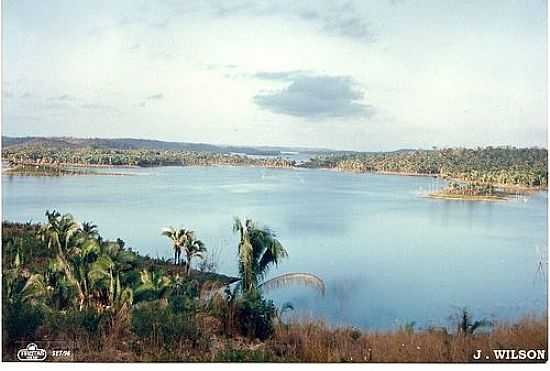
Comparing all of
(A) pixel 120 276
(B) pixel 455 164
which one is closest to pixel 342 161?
(B) pixel 455 164

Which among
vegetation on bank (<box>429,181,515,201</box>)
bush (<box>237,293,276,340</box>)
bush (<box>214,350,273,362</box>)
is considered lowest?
bush (<box>214,350,273,362</box>)

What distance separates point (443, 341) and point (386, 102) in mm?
1164

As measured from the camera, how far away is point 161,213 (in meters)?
3.02

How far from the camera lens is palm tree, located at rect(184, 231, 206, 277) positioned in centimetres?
299

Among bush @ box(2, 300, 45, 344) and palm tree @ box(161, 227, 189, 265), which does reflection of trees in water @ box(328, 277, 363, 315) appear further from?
bush @ box(2, 300, 45, 344)

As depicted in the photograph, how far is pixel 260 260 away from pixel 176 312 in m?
0.47

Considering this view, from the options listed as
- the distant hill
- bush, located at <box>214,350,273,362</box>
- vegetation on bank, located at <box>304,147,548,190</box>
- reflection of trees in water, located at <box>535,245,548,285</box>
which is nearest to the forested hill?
the distant hill

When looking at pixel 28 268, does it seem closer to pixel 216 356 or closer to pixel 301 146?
pixel 216 356

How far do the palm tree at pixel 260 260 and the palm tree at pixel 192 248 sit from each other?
18cm

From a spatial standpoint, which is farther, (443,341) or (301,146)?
(301,146)

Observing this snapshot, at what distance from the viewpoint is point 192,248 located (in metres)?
2.99

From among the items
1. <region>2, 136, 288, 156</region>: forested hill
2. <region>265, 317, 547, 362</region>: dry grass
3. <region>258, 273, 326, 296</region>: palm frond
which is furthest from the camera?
<region>2, 136, 288, 156</region>: forested hill

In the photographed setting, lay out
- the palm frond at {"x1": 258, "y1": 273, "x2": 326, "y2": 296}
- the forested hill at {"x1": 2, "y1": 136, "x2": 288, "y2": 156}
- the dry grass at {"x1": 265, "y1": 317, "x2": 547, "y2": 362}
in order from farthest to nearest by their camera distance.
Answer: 1. the forested hill at {"x1": 2, "y1": 136, "x2": 288, "y2": 156}
2. the palm frond at {"x1": 258, "y1": 273, "x2": 326, "y2": 296}
3. the dry grass at {"x1": 265, "y1": 317, "x2": 547, "y2": 362}

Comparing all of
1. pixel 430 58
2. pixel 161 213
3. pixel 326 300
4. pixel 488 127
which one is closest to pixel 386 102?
pixel 430 58
